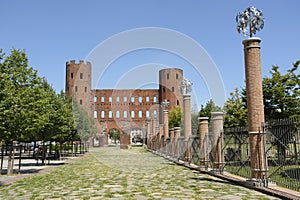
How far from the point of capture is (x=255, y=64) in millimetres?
9977

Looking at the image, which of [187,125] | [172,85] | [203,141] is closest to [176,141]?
[187,125]

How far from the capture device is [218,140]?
43.2 feet

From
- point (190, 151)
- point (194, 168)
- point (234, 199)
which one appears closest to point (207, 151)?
point (194, 168)

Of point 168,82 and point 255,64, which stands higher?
point 168,82

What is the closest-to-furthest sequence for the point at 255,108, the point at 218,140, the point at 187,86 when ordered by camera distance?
1. the point at 255,108
2. the point at 218,140
3. the point at 187,86

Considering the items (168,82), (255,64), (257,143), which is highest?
(168,82)

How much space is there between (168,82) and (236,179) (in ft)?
199

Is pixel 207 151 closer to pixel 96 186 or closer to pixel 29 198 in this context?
pixel 96 186

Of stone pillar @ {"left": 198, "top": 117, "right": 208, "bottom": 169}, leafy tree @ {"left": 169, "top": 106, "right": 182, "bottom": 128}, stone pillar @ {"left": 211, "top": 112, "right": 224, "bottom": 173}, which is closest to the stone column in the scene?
stone pillar @ {"left": 198, "top": 117, "right": 208, "bottom": 169}

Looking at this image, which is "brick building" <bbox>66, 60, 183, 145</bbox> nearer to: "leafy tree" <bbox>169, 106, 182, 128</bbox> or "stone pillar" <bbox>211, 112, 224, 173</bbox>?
"leafy tree" <bbox>169, 106, 182, 128</bbox>

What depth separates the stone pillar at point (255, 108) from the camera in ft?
30.9

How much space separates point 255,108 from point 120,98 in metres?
70.0

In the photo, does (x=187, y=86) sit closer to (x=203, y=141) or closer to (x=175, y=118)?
(x=203, y=141)

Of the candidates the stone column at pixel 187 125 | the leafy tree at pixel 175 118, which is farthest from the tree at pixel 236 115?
the leafy tree at pixel 175 118
